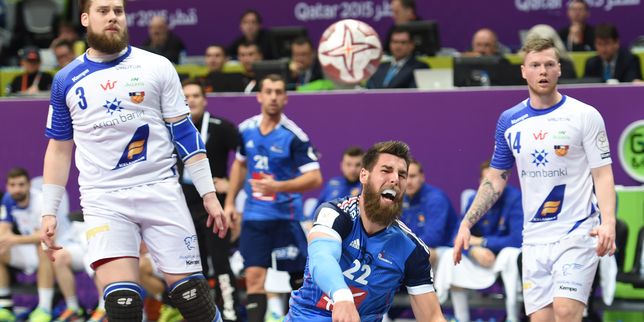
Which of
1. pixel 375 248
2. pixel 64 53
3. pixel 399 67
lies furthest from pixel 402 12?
pixel 375 248

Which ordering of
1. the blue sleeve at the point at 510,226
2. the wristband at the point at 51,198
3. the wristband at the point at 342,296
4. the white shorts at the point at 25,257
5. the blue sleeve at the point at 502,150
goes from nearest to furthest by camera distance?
the wristband at the point at 342,296 < the wristband at the point at 51,198 < the blue sleeve at the point at 502,150 < the blue sleeve at the point at 510,226 < the white shorts at the point at 25,257

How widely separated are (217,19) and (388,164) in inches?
505

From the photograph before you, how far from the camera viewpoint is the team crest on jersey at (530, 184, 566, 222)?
24.6 feet

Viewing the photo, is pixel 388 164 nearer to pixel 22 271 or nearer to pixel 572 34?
pixel 22 271

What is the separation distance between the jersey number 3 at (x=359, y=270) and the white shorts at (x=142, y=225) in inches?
53.8

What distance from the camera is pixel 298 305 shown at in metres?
5.84

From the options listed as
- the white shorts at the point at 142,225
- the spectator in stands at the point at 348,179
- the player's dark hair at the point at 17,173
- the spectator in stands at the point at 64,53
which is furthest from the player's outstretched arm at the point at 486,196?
the spectator in stands at the point at 64,53

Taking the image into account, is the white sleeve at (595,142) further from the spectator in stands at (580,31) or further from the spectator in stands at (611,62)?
the spectator in stands at (580,31)

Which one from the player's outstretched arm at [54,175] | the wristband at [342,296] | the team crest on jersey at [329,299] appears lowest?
the team crest on jersey at [329,299]

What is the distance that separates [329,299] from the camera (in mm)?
5684

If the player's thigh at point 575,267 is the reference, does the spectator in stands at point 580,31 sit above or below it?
above

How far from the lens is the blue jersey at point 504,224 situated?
10.0m

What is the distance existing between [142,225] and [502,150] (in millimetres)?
2457

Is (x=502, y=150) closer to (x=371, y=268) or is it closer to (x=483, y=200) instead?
(x=483, y=200)
